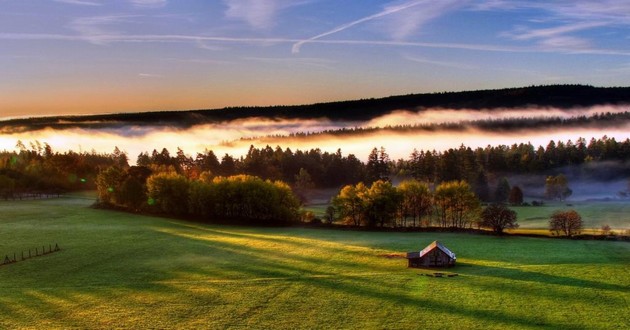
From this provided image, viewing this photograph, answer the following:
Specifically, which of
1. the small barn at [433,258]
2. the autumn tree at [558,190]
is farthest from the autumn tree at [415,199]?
the autumn tree at [558,190]

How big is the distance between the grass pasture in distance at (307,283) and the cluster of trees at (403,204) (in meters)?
14.5

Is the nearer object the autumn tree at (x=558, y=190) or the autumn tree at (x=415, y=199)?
the autumn tree at (x=415, y=199)

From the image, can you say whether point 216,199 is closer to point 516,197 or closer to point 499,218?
point 499,218

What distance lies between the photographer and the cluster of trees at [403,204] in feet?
355

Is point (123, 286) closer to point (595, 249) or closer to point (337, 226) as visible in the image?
point (337, 226)

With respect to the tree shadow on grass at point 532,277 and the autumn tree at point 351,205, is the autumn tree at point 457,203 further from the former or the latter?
the tree shadow on grass at point 532,277

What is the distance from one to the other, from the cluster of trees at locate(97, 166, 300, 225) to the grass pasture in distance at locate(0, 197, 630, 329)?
815 inches

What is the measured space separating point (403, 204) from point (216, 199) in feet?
128

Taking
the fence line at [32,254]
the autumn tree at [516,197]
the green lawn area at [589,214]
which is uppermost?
the autumn tree at [516,197]

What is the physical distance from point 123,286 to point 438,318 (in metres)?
33.7

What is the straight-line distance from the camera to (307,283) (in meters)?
60.2

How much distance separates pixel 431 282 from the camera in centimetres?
6003

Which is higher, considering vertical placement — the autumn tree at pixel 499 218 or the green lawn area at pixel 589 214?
the autumn tree at pixel 499 218

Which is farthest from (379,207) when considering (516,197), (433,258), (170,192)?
(516,197)
